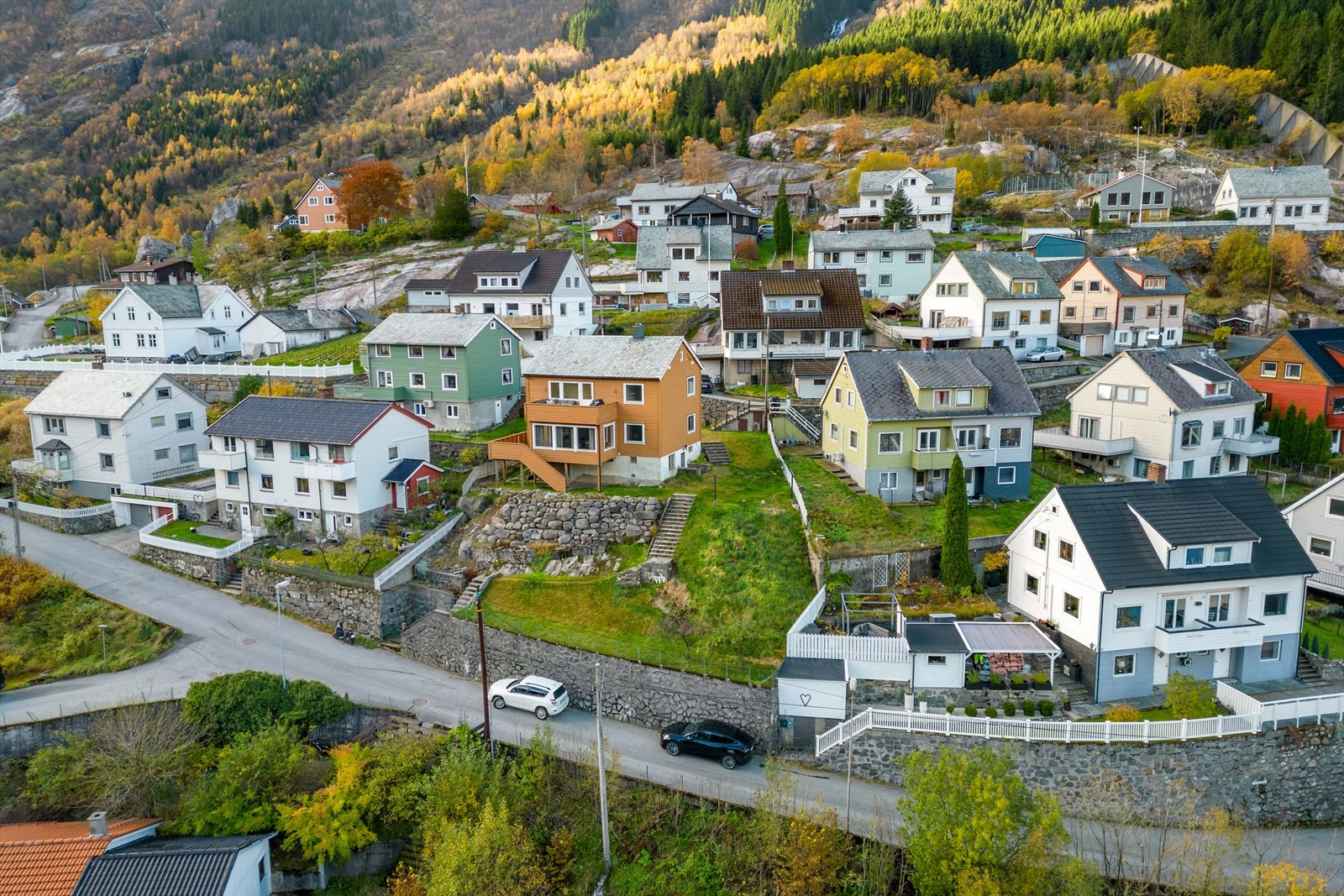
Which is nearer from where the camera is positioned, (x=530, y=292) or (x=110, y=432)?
(x=110, y=432)

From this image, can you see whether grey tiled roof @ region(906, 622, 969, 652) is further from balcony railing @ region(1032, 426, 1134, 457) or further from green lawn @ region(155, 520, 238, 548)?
green lawn @ region(155, 520, 238, 548)

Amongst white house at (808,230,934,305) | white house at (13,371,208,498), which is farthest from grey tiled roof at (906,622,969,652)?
white house at (808,230,934,305)

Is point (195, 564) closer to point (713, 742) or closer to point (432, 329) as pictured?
point (432, 329)

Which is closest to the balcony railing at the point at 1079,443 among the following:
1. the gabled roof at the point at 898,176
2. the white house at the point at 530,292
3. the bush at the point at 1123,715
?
the bush at the point at 1123,715

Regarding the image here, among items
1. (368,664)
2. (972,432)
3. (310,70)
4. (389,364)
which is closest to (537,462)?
(368,664)

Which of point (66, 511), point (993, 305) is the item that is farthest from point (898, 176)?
point (66, 511)

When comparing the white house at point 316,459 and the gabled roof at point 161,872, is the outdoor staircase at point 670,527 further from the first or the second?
the gabled roof at point 161,872
